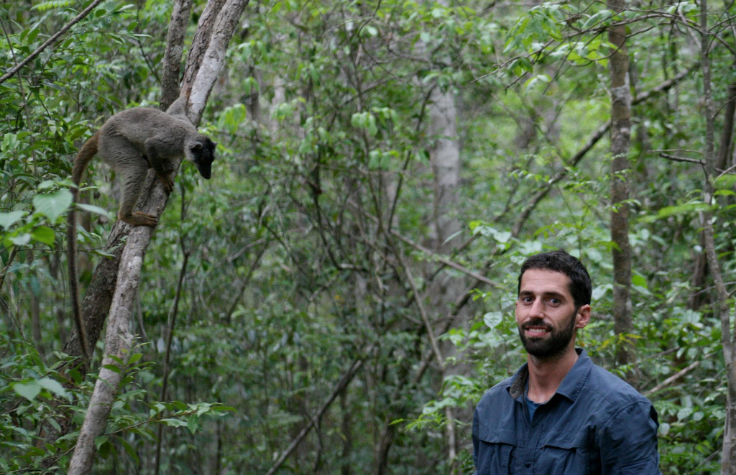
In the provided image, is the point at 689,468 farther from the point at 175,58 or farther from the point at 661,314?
the point at 175,58

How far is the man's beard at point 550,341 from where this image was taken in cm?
235

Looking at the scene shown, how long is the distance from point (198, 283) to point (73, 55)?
3733mm

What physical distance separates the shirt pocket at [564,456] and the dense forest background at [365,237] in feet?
6.85

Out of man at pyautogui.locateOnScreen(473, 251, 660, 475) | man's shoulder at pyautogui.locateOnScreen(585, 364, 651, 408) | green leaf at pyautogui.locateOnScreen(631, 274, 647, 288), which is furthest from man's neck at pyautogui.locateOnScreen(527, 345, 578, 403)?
green leaf at pyautogui.locateOnScreen(631, 274, 647, 288)

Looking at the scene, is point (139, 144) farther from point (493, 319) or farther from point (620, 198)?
point (620, 198)

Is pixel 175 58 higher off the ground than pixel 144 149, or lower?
higher

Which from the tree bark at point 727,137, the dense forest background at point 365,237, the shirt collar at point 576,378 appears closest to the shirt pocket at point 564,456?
the shirt collar at point 576,378

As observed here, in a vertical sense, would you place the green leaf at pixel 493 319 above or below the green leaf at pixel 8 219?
below

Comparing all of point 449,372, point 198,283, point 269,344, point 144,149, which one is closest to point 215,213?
point 198,283

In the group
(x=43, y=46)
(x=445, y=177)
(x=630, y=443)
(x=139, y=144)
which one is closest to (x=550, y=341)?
(x=630, y=443)

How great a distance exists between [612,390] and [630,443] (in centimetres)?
20

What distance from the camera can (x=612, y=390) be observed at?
2.18 metres

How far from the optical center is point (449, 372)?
24.0ft

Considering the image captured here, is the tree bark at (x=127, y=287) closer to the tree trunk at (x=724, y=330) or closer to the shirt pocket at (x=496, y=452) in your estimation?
the shirt pocket at (x=496, y=452)
